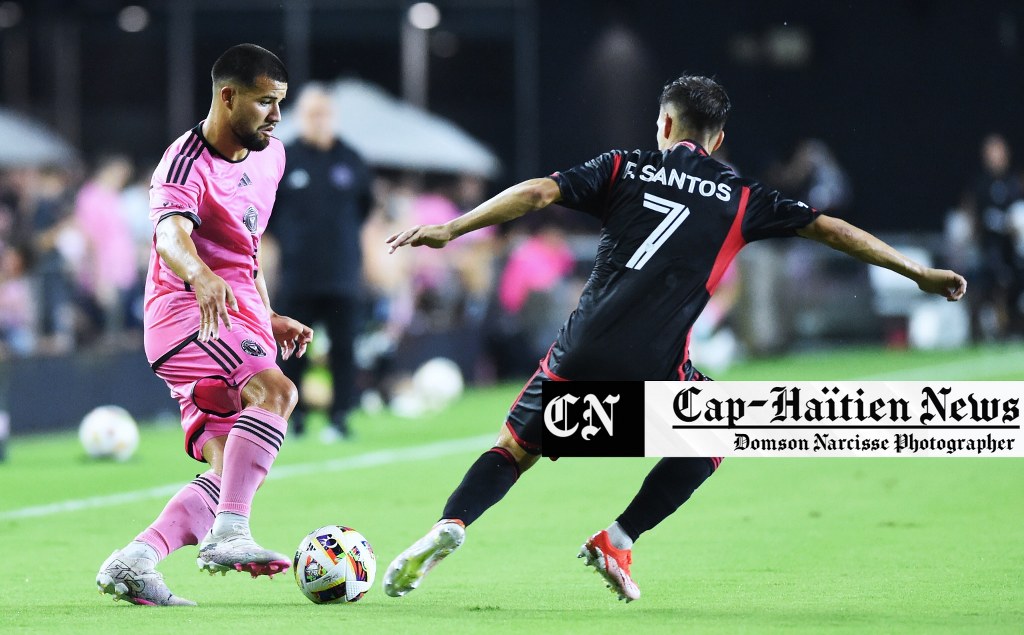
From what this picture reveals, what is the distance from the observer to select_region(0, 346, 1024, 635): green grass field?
18.6ft

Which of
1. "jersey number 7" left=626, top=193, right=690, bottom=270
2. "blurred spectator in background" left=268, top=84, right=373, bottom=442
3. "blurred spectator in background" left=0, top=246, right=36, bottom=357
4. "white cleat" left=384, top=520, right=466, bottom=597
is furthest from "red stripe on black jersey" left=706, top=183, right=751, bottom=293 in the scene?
"blurred spectator in background" left=0, top=246, right=36, bottom=357

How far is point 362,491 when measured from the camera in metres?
9.72

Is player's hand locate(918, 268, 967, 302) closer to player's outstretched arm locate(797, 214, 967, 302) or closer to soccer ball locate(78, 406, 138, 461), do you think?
player's outstretched arm locate(797, 214, 967, 302)

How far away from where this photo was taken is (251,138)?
6.08 meters

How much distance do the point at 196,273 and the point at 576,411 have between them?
1399 millimetres

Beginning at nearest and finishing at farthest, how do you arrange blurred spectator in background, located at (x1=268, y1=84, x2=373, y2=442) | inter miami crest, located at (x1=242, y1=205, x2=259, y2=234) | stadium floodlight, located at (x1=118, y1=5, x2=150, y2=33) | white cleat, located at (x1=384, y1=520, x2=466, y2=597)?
white cleat, located at (x1=384, y1=520, x2=466, y2=597)
inter miami crest, located at (x1=242, y1=205, x2=259, y2=234)
blurred spectator in background, located at (x1=268, y1=84, x2=373, y2=442)
stadium floodlight, located at (x1=118, y1=5, x2=150, y2=33)

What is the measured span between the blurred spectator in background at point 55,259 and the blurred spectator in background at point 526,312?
4260 mm

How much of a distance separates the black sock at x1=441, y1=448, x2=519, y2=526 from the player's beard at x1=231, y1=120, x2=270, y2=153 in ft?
4.28

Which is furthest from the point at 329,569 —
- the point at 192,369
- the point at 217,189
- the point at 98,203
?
the point at 98,203

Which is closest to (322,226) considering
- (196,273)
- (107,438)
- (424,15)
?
(107,438)

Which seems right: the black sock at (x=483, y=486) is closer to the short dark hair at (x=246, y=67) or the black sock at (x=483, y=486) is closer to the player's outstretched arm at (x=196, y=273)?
the player's outstretched arm at (x=196, y=273)

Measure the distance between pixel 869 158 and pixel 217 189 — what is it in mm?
24038

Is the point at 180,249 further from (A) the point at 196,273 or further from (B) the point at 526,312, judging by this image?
(B) the point at 526,312

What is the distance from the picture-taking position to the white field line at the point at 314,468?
9109mm
